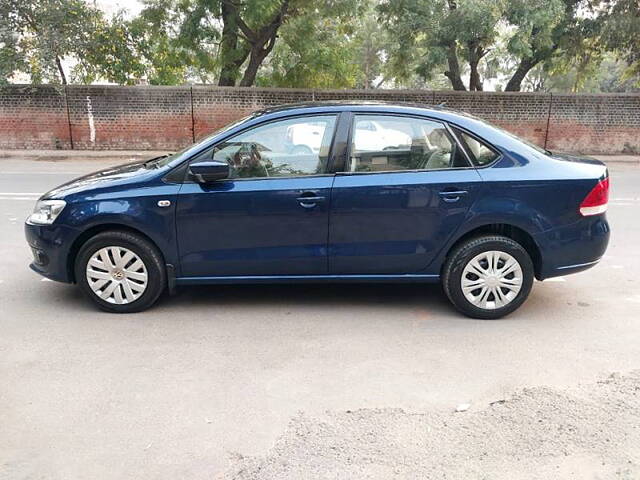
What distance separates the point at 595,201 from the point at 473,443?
7.98 feet

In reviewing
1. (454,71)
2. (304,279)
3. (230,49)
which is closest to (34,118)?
(230,49)

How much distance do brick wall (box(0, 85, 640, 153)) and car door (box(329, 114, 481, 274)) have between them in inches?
496

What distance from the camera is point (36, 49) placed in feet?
54.0

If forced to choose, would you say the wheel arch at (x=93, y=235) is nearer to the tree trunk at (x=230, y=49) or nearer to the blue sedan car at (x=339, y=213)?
the blue sedan car at (x=339, y=213)

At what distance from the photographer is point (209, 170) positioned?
4.30 metres

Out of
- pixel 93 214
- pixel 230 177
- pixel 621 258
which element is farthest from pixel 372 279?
pixel 621 258

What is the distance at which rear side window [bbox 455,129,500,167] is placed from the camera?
176 inches

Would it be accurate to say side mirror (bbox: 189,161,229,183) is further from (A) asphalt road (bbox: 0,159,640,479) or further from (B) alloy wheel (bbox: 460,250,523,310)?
(B) alloy wheel (bbox: 460,250,523,310)

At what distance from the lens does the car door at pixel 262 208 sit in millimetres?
4395

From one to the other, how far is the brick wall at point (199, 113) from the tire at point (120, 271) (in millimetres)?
13094

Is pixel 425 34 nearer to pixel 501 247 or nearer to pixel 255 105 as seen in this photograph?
pixel 255 105

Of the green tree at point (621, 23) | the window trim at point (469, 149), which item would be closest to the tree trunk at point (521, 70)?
the green tree at point (621, 23)

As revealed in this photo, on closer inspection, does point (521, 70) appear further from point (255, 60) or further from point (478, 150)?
point (478, 150)

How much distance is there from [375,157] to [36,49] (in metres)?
15.5
